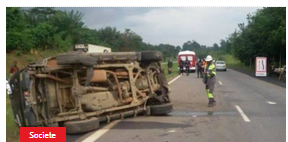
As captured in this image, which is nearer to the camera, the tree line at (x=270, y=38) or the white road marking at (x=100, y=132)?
the white road marking at (x=100, y=132)

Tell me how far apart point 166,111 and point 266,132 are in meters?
2.80

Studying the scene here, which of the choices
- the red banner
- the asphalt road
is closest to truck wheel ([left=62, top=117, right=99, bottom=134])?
the asphalt road

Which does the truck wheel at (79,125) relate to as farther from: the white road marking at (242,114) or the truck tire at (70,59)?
the white road marking at (242,114)

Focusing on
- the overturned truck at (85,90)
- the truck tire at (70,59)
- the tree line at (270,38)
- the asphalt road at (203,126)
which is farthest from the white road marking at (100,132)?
the tree line at (270,38)

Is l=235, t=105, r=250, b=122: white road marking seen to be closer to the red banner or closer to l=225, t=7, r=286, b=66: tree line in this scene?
the red banner

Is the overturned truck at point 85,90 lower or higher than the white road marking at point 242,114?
higher

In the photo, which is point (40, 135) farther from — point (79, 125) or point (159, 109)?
point (159, 109)

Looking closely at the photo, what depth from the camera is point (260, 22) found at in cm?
3212

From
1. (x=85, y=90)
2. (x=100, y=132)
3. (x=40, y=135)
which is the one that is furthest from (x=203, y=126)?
(x=40, y=135)

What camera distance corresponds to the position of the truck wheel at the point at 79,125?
734 cm

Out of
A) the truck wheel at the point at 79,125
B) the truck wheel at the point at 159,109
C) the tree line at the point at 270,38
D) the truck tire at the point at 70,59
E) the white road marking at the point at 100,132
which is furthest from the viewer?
the tree line at the point at 270,38

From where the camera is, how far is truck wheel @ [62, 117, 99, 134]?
7.34m

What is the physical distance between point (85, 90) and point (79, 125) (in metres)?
0.85

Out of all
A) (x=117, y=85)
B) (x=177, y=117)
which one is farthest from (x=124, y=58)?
(x=177, y=117)
